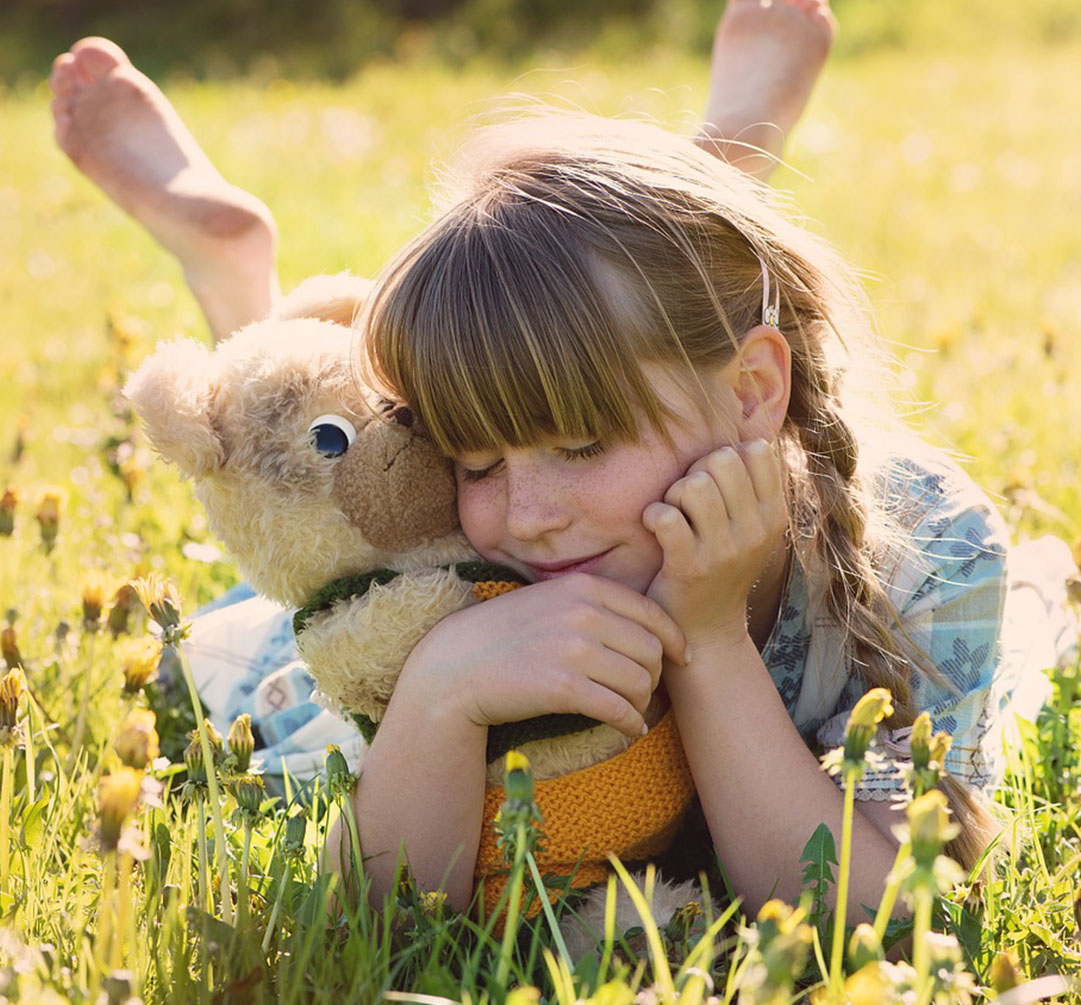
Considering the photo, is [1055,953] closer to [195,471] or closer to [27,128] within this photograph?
[195,471]

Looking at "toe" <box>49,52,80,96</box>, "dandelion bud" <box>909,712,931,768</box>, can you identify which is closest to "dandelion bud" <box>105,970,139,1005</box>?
"dandelion bud" <box>909,712,931,768</box>

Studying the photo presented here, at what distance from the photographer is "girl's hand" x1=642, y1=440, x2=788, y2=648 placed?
53.0 inches

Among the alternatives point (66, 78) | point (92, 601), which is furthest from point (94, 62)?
point (92, 601)

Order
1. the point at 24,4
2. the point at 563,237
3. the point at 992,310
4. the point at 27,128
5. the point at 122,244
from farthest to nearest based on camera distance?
the point at 24,4 < the point at 27,128 < the point at 122,244 < the point at 992,310 < the point at 563,237

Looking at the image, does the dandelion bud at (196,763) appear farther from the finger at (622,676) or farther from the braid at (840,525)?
the braid at (840,525)

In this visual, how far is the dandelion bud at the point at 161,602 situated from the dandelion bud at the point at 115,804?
250 millimetres

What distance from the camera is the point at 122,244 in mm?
4906

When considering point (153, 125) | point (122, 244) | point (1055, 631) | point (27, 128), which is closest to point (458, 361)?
point (153, 125)

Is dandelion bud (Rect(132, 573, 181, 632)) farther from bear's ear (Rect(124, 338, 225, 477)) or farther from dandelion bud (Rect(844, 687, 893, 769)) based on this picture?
dandelion bud (Rect(844, 687, 893, 769))

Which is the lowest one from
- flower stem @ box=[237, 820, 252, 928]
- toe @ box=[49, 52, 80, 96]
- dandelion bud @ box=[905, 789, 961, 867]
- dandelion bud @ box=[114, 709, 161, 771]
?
flower stem @ box=[237, 820, 252, 928]

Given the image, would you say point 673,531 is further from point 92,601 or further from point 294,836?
point 92,601

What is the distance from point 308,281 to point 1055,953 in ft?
3.63

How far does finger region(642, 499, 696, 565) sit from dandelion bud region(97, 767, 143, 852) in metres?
0.59

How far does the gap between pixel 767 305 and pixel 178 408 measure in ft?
2.20
